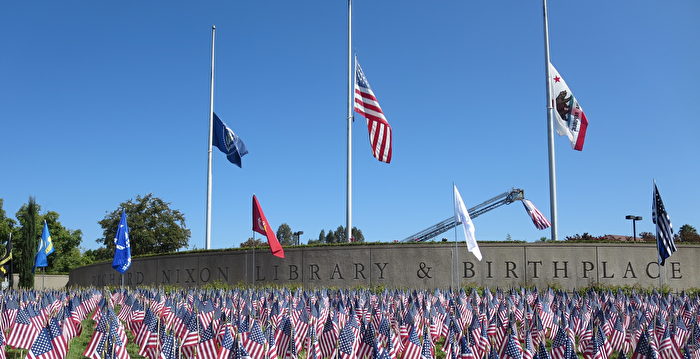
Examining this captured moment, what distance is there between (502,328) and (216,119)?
25.3 meters

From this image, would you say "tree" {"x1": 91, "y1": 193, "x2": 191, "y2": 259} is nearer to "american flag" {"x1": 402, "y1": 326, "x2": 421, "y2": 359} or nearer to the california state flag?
the california state flag

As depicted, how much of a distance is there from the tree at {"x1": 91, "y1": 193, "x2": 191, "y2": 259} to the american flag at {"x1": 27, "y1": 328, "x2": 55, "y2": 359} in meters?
46.5

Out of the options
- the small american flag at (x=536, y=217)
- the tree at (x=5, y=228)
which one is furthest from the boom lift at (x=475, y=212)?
the tree at (x=5, y=228)

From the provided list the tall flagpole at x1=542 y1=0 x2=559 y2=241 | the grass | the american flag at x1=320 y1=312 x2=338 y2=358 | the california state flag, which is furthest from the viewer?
the california state flag

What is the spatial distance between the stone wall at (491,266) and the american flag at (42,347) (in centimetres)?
1426

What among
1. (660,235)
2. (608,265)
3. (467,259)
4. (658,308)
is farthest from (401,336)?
(608,265)

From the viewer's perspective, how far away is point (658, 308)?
47.2 ft

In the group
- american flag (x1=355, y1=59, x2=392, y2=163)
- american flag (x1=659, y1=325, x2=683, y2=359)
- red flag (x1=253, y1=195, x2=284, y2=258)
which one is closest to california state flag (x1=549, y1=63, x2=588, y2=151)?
american flag (x1=355, y1=59, x2=392, y2=163)

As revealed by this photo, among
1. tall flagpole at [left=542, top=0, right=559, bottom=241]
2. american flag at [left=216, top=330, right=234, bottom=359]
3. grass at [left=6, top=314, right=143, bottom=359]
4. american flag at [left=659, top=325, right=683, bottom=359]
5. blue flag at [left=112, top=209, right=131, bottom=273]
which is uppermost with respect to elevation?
tall flagpole at [left=542, top=0, right=559, bottom=241]

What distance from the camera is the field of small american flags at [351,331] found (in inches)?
332

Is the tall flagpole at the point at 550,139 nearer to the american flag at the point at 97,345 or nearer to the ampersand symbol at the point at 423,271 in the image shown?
the ampersand symbol at the point at 423,271

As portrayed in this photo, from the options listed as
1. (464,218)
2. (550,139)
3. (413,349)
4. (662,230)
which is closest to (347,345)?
(413,349)

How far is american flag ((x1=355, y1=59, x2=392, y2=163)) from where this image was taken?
27.5 m

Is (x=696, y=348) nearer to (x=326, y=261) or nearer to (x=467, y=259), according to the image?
(x=467, y=259)
